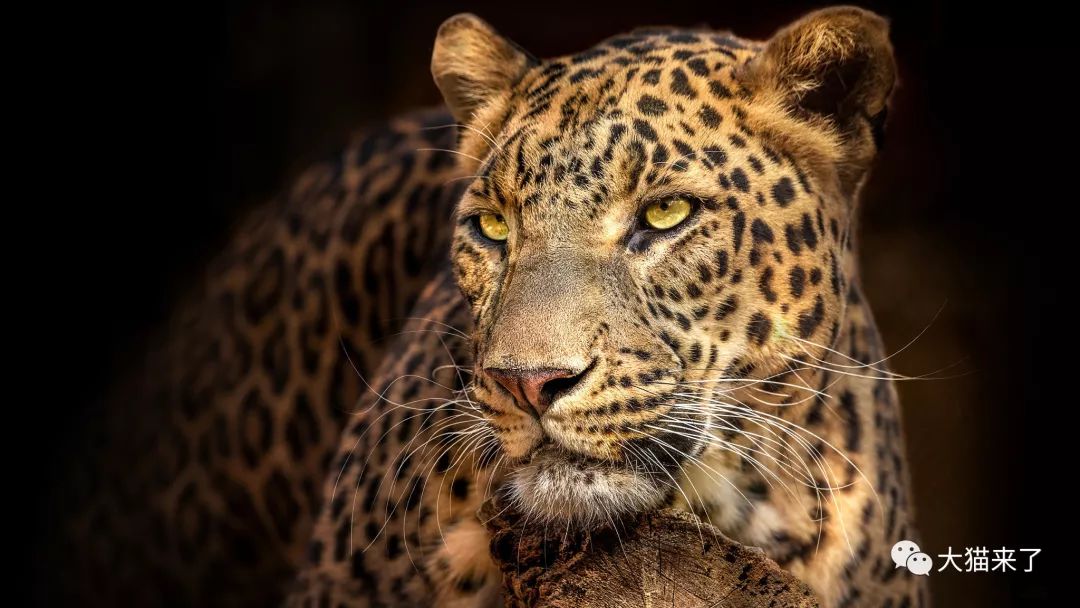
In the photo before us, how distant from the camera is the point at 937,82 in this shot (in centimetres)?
579

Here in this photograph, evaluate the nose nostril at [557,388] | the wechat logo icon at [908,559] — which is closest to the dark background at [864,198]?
the wechat logo icon at [908,559]

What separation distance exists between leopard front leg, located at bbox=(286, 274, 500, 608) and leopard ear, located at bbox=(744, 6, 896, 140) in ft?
3.84

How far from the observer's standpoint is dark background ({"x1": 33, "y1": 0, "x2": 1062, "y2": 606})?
5.43 meters

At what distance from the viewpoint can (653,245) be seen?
3.32 metres

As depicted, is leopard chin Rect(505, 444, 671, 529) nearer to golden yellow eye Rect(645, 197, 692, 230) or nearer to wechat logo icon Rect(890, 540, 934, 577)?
golden yellow eye Rect(645, 197, 692, 230)

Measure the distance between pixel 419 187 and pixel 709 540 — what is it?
2730 millimetres

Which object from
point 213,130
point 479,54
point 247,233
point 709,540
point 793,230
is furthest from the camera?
point 213,130

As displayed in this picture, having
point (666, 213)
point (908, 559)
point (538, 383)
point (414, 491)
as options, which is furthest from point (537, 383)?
point (908, 559)

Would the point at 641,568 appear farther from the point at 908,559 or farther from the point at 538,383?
the point at 908,559

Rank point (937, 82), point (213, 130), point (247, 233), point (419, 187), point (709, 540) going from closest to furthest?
point (709, 540), point (419, 187), point (937, 82), point (247, 233), point (213, 130)

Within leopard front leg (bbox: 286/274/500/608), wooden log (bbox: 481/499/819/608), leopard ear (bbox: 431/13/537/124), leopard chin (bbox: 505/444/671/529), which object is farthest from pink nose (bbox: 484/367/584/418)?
leopard ear (bbox: 431/13/537/124)

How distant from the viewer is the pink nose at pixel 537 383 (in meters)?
2.98

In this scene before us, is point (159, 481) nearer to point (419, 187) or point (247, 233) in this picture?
point (247, 233)

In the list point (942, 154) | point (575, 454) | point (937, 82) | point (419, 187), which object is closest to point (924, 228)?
point (942, 154)
